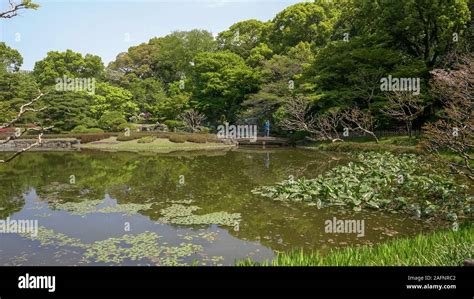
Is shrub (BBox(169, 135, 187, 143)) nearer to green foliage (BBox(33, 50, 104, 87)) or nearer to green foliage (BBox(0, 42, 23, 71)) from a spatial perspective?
green foliage (BBox(33, 50, 104, 87))

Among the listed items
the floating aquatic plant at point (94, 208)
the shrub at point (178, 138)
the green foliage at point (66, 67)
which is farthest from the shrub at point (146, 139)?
the green foliage at point (66, 67)

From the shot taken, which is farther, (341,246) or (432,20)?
(432,20)

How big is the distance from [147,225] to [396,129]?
21.5 m

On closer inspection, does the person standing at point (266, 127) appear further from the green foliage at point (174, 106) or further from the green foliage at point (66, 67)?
the green foliage at point (66, 67)

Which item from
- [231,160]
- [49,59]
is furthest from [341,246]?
[49,59]

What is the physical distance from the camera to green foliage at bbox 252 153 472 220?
8.80m

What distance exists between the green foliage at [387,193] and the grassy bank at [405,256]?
3342 mm

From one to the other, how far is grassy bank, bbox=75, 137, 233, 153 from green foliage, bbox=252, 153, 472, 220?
15.5 metres

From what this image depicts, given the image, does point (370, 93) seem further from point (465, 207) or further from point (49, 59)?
point (49, 59)

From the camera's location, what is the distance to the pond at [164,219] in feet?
21.9

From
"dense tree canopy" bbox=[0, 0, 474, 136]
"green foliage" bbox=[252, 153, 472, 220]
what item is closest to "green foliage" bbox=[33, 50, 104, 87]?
"dense tree canopy" bbox=[0, 0, 474, 136]

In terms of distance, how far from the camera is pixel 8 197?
1156cm
